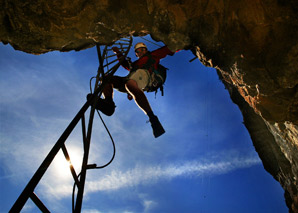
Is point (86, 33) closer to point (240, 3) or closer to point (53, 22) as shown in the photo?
point (53, 22)

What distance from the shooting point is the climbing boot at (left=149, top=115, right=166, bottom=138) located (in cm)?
385

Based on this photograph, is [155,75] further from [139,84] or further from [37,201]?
[37,201]

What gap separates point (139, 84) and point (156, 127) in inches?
43.8

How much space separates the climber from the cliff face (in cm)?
89

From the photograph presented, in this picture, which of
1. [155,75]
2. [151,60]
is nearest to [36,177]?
[155,75]

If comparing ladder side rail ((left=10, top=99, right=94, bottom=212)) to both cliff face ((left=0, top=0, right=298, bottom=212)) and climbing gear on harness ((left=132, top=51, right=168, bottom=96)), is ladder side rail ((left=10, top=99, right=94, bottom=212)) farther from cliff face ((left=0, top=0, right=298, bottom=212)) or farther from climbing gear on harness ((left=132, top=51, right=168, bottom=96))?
climbing gear on harness ((left=132, top=51, right=168, bottom=96))

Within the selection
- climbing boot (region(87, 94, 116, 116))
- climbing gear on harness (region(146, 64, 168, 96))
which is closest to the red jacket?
climbing gear on harness (region(146, 64, 168, 96))

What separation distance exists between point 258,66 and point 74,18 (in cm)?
293

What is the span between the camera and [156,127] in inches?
153

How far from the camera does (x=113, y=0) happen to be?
2.86m

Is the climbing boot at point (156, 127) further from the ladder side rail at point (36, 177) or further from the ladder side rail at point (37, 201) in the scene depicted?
the ladder side rail at point (37, 201)

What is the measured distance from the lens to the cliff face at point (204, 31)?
2.57m

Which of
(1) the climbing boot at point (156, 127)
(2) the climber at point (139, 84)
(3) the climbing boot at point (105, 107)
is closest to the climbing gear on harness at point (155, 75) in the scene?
(2) the climber at point (139, 84)

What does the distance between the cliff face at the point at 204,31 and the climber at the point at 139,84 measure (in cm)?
89
